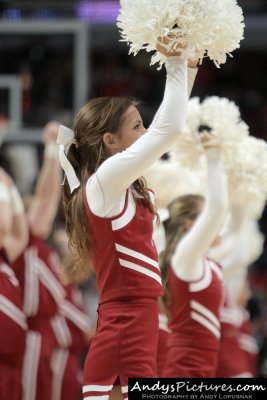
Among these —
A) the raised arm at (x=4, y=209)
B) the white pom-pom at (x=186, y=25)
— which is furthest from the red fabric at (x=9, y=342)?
A: the white pom-pom at (x=186, y=25)

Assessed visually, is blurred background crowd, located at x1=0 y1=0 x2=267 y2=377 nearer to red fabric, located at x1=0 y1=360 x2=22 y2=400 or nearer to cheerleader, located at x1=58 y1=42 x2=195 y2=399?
red fabric, located at x1=0 y1=360 x2=22 y2=400

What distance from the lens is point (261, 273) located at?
11.0 metres

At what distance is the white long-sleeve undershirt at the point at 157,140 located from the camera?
3193 millimetres

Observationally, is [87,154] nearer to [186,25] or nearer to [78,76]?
[186,25]

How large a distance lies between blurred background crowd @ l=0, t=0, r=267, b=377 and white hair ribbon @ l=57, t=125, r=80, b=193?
8.02 feet

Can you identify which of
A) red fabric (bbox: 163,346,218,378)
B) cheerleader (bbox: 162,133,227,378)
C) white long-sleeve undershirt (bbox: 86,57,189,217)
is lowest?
red fabric (bbox: 163,346,218,378)

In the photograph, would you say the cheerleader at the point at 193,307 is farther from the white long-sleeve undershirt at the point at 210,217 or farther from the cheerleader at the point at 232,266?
the cheerleader at the point at 232,266

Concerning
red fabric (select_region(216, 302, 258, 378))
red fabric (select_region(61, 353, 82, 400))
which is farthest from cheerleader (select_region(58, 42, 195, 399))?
red fabric (select_region(61, 353, 82, 400))

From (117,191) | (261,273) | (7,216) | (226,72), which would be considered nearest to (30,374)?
(7,216)

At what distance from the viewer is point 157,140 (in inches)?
126

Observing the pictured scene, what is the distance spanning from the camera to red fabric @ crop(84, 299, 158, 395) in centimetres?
330

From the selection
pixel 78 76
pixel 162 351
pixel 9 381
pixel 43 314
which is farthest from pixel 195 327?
pixel 78 76

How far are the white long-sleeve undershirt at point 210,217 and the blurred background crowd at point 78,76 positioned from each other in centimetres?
203

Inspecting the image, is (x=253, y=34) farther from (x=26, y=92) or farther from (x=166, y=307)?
(x=166, y=307)
